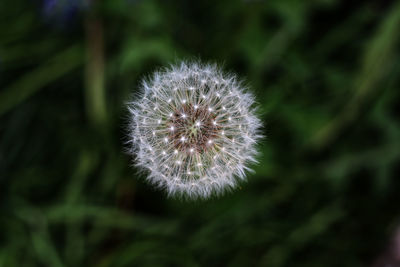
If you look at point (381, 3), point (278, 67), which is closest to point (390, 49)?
point (381, 3)

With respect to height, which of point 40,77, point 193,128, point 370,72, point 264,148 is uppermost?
point 40,77

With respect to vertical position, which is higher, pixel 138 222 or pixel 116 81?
pixel 116 81

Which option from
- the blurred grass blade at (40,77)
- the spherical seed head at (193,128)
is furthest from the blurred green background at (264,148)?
the spherical seed head at (193,128)

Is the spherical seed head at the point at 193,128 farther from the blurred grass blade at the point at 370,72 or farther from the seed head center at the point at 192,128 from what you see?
the blurred grass blade at the point at 370,72

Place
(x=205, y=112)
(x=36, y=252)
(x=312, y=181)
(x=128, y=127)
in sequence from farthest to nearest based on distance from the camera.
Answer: (x=312, y=181), (x=36, y=252), (x=205, y=112), (x=128, y=127)

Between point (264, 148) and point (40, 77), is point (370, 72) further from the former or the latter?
point (40, 77)

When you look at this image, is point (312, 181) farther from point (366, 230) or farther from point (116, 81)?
point (116, 81)

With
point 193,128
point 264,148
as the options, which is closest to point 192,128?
point 193,128
